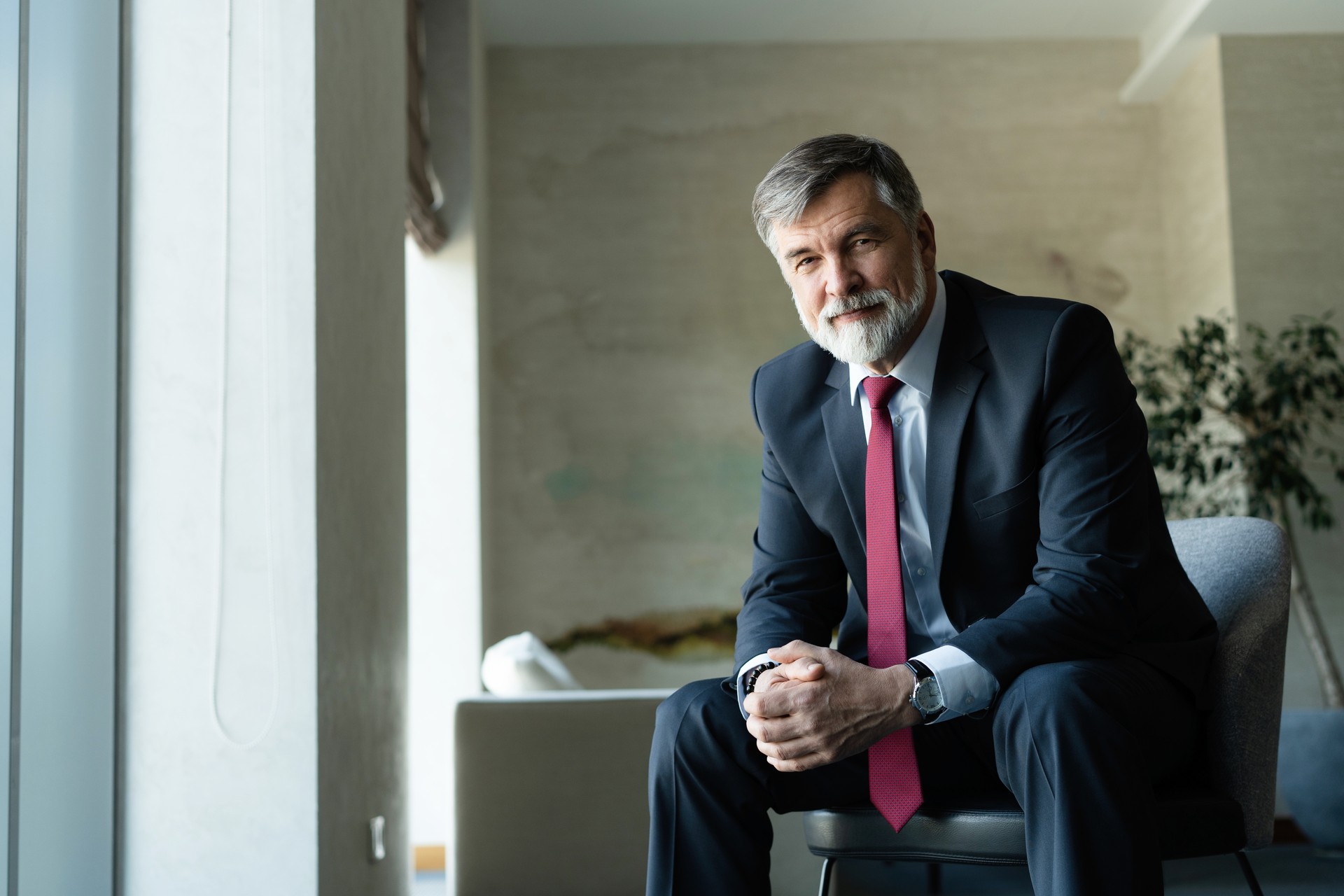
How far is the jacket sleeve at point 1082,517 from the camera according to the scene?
4.23 ft

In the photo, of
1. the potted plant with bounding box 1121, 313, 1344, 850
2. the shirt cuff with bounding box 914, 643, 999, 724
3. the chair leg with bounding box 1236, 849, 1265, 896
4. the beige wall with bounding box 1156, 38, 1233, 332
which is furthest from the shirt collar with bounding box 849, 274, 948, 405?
the beige wall with bounding box 1156, 38, 1233, 332

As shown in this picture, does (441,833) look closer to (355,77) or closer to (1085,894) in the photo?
(355,77)

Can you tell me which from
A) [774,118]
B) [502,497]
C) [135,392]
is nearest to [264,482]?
[135,392]

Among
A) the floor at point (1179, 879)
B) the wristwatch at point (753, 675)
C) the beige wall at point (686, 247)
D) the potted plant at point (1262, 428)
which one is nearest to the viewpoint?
the wristwatch at point (753, 675)

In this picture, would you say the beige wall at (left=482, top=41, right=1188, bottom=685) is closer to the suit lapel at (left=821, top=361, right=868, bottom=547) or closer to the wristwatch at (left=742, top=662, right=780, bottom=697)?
the suit lapel at (left=821, top=361, right=868, bottom=547)

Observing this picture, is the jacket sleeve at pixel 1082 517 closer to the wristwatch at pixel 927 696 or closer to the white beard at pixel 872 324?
the wristwatch at pixel 927 696

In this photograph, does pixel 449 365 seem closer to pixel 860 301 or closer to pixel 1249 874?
pixel 860 301

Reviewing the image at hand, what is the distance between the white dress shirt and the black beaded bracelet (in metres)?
0.03

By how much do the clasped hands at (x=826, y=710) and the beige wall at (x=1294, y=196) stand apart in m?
3.47

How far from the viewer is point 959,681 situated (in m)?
1.26

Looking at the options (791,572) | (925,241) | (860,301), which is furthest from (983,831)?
(925,241)

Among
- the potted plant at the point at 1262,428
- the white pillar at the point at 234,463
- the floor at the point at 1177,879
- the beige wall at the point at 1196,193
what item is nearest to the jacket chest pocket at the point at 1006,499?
the white pillar at the point at 234,463

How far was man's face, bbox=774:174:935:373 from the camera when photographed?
4.88 feet

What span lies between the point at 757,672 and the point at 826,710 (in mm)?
132
